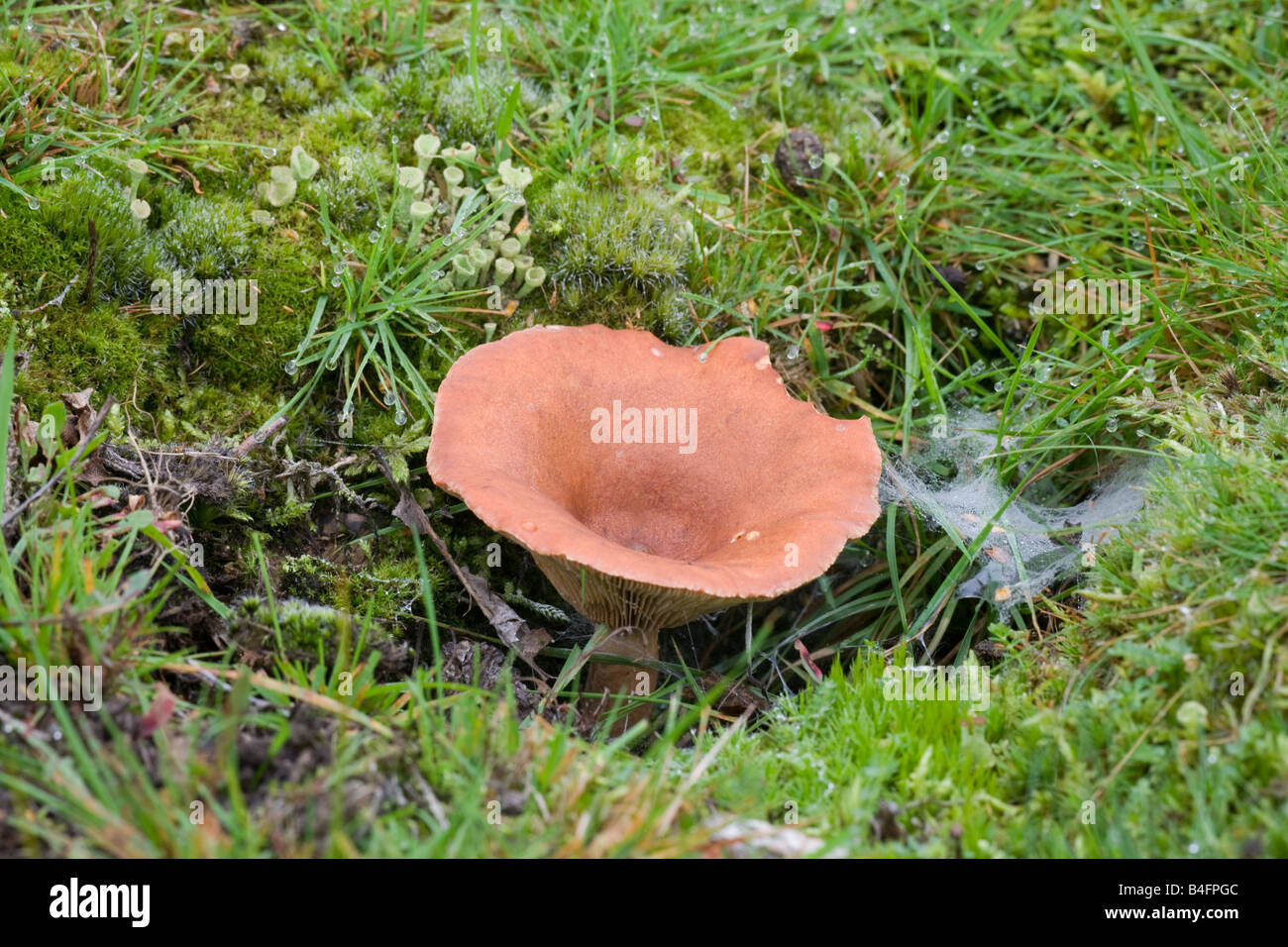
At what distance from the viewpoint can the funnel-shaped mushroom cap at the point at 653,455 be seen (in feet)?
11.1

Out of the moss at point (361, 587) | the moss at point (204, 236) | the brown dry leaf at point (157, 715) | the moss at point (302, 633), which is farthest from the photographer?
the moss at point (204, 236)

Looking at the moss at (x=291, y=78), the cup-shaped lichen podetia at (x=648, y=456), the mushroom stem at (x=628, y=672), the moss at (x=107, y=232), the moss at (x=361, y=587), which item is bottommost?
the mushroom stem at (x=628, y=672)

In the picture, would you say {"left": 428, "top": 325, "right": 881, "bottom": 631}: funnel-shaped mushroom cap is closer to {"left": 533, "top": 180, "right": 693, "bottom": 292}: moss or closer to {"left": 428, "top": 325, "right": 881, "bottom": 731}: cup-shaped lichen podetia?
{"left": 428, "top": 325, "right": 881, "bottom": 731}: cup-shaped lichen podetia

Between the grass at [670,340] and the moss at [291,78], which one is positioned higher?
the moss at [291,78]

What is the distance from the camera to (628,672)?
388 cm

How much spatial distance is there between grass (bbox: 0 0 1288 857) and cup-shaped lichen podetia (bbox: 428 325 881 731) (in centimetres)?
43

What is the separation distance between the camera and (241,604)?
11.3 feet

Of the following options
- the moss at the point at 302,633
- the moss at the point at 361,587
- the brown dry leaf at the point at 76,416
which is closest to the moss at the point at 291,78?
the brown dry leaf at the point at 76,416

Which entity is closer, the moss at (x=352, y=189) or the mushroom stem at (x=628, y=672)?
the mushroom stem at (x=628, y=672)

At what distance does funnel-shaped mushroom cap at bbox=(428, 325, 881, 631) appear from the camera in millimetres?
3369

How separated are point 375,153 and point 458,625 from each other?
2174 millimetres

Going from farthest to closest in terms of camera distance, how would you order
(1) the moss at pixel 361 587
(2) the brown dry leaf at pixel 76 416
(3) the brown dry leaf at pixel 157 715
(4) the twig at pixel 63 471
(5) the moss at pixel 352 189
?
(5) the moss at pixel 352 189
(1) the moss at pixel 361 587
(2) the brown dry leaf at pixel 76 416
(4) the twig at pixel 63 471
(3) the brown dry leaf at pixel 157 715

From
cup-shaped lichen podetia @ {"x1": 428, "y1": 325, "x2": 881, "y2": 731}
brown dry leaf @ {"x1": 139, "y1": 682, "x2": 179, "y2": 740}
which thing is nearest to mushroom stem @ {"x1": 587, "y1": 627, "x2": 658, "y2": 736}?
cup-shaped lichen podetia @ {"x1": 428, "y1": 325, "x2": 881, "y2": 731}

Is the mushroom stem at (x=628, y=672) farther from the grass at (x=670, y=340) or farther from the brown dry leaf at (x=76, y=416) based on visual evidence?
the brown dry leaf at (x=76, y=416)
